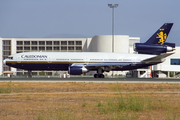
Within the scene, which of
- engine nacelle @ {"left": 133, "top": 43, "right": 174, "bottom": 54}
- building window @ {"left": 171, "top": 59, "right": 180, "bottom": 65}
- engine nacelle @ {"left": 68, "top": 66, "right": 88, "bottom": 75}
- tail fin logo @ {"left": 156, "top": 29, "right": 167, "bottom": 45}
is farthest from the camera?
building window @ {"left": 171, "top": 59, "right": 180, "bottom": 65}

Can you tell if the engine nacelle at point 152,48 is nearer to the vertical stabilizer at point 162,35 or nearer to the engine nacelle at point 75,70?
the vertical stabilizer at point 162,35

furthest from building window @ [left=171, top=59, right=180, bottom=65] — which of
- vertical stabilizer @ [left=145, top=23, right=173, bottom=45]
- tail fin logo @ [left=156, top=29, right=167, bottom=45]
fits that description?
tail fin logo @ [left=156, top=29, right=167, bottom=45]

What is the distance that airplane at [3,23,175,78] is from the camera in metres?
42.8

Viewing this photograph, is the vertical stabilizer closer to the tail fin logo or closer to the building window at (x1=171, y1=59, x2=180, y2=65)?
the tail fin logo

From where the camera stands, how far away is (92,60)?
44.3m

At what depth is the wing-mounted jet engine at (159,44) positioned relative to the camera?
151 ft

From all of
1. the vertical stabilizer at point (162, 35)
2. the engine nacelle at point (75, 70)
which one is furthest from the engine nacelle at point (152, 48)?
the engine nacelle at point (75, 70)

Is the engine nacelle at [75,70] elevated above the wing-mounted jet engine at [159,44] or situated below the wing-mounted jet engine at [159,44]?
below

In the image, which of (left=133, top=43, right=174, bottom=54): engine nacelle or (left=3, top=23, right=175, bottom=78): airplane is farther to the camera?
(left=133, top=43, right=174, bottom=54): engine nacelle

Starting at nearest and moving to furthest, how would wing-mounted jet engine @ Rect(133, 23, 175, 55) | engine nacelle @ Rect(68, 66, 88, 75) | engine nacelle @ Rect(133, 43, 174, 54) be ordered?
1. engine nacelle @ Rect(68, 66, 88, 75)
2. engine nacelle @ Rect(133, 43, 174, 54)
3. wing-mounted jet engine @ Rect(133, 23, 175, 55)

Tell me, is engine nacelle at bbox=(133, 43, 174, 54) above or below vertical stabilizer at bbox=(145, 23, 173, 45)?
below

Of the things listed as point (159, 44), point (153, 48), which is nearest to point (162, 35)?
point (159, 44)

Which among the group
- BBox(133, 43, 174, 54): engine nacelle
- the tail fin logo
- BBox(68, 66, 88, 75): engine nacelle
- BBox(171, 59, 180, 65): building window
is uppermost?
the tail fin logo

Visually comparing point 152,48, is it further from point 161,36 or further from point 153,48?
point 161,36
